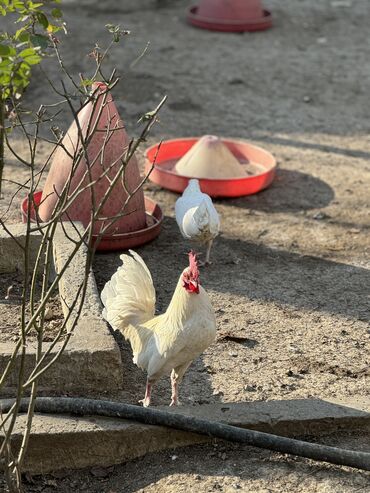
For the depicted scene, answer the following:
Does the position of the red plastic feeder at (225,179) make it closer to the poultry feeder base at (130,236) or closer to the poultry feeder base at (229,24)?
the poultry feeder base at (130,236)

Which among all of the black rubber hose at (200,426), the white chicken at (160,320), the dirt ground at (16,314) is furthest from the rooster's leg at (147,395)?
the dirt ground at (16,314)

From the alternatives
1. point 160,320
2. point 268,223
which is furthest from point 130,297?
point 268,223

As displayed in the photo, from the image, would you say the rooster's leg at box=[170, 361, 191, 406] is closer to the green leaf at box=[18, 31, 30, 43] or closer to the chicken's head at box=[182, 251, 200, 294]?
the chicken's head at box=[182, 251, 200, 294]

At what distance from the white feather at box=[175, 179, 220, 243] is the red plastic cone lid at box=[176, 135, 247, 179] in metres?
1.16

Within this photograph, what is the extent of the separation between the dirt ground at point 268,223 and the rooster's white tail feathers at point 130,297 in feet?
1.14

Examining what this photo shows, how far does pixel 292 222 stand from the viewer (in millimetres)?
5977

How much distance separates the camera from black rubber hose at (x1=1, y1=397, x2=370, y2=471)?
3363mm

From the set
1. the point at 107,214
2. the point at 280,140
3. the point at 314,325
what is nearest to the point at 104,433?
the point at 314,325

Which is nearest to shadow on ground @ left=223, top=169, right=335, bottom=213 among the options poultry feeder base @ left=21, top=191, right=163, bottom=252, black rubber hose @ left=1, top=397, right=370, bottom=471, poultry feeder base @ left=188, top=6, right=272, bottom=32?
poultry feeder base @ left=21, top=191, right=163, bottom=252

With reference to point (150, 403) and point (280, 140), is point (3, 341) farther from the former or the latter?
point (280, 140)

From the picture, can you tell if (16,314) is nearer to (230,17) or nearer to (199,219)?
(199,219)

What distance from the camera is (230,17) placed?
1091 centimetres

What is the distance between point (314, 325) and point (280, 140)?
124 inches

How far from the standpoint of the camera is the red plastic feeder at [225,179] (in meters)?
6.15
